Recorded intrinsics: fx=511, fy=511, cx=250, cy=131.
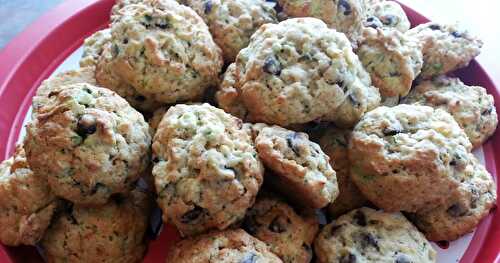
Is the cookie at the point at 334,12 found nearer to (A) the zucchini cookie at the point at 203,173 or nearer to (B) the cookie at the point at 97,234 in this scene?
(A) the zucchini cookie at the point at 203,173

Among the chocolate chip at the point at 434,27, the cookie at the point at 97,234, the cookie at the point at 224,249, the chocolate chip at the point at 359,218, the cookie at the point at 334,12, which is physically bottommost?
the cookie at the point at 97,234

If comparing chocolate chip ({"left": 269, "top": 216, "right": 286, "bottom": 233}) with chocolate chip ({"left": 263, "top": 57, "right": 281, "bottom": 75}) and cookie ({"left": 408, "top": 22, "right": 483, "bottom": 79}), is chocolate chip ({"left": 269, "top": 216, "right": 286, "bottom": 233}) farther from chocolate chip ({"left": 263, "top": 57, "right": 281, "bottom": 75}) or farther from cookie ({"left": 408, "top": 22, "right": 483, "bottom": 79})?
cookie ({"left": 408, "top": 22, "right": 483, "bottom": 79})

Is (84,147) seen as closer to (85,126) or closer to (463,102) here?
(85,126)

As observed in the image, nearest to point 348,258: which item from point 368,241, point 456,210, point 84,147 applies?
point 368,241

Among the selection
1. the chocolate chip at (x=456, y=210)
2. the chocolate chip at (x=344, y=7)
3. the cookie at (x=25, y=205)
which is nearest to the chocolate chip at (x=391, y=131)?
the chocolate chip at (x=456, y=210)

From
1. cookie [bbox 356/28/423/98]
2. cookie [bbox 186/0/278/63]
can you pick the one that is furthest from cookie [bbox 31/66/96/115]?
cookie [bbox 356/28/423/98]

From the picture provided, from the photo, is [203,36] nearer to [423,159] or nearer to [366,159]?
[366,159]

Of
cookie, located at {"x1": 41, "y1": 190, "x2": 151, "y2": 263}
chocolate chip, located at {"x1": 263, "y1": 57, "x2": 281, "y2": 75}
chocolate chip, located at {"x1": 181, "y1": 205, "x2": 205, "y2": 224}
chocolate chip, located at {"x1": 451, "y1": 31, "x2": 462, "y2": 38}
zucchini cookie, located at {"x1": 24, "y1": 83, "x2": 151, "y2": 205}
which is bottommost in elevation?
cookie, located at {"x1": 41, "y1": 190, "x2": 151, "y2": 263}
